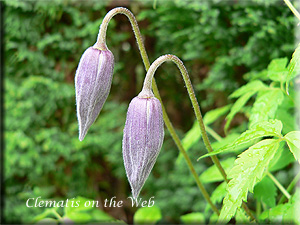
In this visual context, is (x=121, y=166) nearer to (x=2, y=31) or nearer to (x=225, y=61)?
(x=225, y=61)

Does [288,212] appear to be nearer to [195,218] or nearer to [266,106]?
[266,106]

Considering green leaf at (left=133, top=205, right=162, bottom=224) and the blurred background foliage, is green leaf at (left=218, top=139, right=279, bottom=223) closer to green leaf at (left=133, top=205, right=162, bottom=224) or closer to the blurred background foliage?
green leaf at (left=133, top=205, right=162, bottom=224)

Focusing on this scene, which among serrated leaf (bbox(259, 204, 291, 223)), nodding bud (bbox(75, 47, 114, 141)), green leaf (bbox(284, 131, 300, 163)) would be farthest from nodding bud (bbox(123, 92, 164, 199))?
serrated leaf (bbox(259, 204, 291, 223))

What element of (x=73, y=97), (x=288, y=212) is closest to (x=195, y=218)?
(x=288, y=212)

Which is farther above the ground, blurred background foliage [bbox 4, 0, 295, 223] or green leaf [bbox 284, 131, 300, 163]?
green leaf [bbox 284, 131, 300, 163]

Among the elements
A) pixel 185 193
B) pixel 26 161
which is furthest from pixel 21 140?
pixel 185 193

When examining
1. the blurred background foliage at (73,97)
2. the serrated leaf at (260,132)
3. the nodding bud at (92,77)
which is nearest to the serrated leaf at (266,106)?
the serrated leaf at (260,132)
